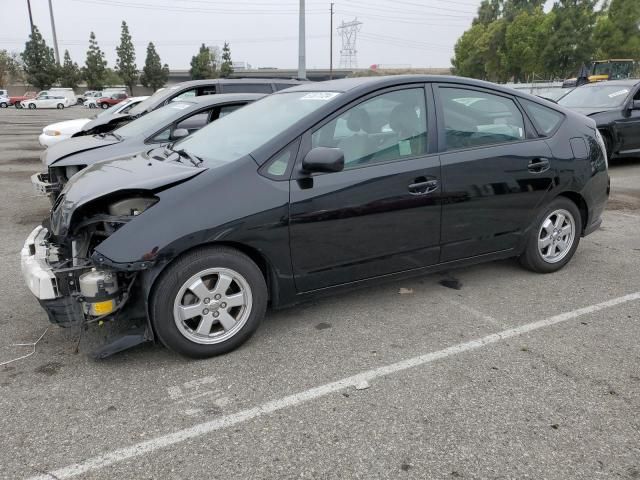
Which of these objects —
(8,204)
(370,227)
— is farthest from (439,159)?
(8,204)

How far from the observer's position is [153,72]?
262ft

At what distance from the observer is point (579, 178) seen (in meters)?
4.48

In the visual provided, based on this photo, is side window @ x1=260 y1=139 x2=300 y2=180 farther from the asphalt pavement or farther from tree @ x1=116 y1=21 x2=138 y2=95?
tree @ x1=116 y1=21 x2=138 y2=95

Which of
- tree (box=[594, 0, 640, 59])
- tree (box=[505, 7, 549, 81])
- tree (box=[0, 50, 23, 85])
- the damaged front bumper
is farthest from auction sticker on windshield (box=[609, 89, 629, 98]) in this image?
tree (box=[0, 50, 23, 85])

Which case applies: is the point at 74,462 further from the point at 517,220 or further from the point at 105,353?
the point at 517,220

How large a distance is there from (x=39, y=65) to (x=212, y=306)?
72529 millimetres

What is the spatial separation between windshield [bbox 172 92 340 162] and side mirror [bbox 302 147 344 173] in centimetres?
36

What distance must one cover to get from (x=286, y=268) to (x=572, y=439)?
1807mm

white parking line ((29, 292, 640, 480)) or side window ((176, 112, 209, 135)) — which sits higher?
side window ((176, 112, 209, 135))

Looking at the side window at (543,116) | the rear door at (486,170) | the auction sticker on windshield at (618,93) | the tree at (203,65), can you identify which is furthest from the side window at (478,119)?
the tree at (203,65)

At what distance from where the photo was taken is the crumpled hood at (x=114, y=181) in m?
3.14

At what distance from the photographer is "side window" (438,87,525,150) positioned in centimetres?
A: 390

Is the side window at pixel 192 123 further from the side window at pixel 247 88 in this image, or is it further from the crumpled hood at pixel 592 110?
the crumpled hood at pixel 592 110

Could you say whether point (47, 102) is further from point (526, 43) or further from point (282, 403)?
point (282, 403)
